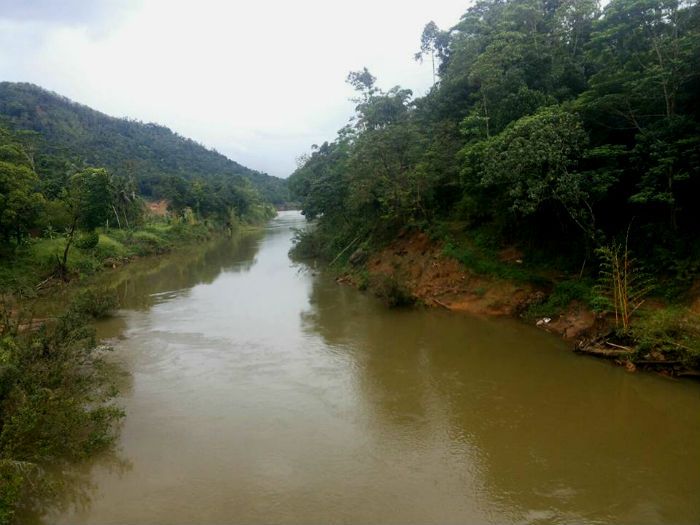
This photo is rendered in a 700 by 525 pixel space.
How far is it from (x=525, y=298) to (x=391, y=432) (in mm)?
9014

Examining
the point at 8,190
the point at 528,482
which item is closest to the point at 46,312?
the point at 8,190

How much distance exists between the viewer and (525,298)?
16688mm

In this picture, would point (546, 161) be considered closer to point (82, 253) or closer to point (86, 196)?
point (82, 253)

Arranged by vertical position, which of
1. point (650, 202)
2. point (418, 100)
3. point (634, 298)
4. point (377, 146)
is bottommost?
point (634, 298)

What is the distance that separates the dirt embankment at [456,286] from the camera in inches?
584

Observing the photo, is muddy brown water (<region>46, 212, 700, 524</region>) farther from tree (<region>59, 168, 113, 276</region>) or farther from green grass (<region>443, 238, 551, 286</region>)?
tree (<region>59, 168, 113, 276</region>)

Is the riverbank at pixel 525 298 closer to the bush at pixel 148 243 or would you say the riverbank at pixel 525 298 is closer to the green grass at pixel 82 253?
the green grass at pixel 82 253

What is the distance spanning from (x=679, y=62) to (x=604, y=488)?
1076 cm

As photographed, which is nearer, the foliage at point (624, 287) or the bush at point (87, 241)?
the foliage at point (624, 287)

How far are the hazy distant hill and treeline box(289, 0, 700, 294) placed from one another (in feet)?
139

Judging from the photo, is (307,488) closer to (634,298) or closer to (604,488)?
(604,488)

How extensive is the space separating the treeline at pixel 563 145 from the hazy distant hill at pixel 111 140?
1672 inches

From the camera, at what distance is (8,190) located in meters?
23.9

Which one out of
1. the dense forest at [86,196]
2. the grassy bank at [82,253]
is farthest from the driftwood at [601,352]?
the dense forest at [86,196]
